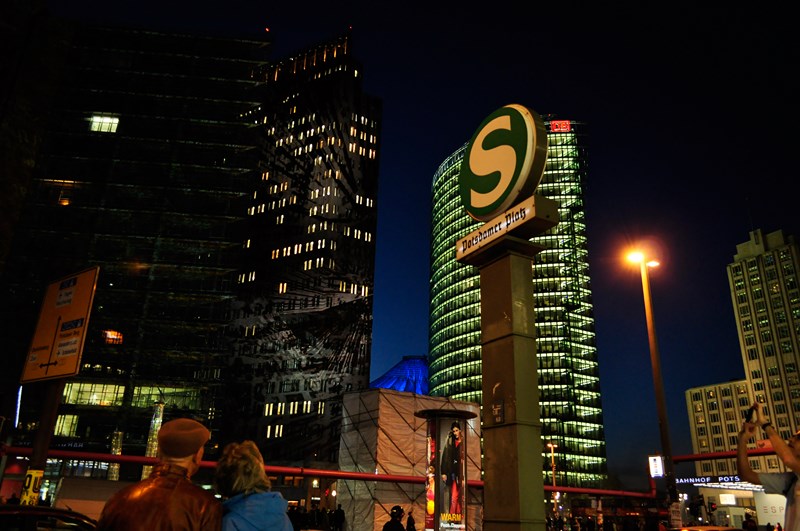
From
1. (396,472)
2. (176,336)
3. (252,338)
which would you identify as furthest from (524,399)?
(252,338)

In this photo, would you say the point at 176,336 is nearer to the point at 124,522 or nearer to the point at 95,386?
the point at 95,386

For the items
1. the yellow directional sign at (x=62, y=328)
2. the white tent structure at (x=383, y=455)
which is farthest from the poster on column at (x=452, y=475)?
the white tent structure at (x=383, y=455)

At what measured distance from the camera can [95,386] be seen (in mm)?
51188

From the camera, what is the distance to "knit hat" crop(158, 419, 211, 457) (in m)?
3.06

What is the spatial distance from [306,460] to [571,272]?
→ 65.0 meters

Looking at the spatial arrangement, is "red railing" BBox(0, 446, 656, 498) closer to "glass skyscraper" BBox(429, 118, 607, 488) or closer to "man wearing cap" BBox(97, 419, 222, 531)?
"man wearing cap" BBox(97, 419, 222, 531)

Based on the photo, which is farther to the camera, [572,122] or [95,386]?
[572,122]

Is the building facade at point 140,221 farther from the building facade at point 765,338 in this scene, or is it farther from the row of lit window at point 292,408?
the building facade at point 765,338

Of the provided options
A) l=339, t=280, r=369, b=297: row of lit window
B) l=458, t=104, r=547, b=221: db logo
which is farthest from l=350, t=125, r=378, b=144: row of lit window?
l=458, t=104, r=547, b=221: db logo

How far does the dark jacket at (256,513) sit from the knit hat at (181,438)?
40cm

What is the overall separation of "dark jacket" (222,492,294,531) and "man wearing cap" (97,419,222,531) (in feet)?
0.35

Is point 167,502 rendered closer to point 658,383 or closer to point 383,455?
point 658,383

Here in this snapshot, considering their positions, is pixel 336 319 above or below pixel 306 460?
above

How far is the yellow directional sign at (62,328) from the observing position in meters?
7.72
